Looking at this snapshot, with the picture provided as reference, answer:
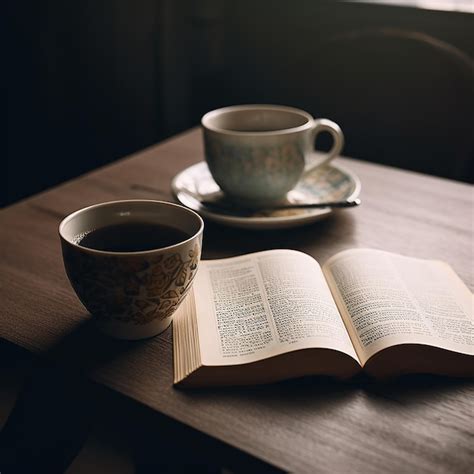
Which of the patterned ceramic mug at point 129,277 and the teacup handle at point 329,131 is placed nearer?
the patterned ceramic mug at point 129,277

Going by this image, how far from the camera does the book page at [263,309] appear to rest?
0.44 m

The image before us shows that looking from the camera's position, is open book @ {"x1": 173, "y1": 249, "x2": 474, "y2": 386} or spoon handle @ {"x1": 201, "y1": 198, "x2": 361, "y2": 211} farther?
spoon handle @ {"x1": 201, "y1": 198, "x2": 361, "y2": 211}

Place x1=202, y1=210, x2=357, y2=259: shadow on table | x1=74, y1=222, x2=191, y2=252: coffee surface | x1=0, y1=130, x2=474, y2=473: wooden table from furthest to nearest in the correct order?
x1=202, y1=210, x2=357, y2=259: shadow on table < x1=74, y1=222, x2=191, y2=252: coffee surface < x1=0, y1=130, x2=474, y2=473: wooden table

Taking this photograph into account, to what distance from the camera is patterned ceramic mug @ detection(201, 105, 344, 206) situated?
679mm

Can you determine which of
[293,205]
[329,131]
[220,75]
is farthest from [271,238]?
[220,75]

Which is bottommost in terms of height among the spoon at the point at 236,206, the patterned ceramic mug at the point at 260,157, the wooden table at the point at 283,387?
the wooden table at the point at 283,387

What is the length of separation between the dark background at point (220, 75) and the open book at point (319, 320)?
63 centimetres

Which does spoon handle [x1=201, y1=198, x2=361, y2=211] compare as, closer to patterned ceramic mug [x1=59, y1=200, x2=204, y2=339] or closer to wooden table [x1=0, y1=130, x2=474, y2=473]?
wooden table [x1=0, y1=130, x2=474, y2=473]

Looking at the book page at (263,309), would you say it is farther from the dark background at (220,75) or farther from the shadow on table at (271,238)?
the dark background at (220,75)

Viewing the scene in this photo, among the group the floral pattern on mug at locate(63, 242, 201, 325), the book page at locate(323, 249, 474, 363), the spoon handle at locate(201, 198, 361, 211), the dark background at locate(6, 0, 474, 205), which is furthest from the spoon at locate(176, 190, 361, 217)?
the dark background at locate(6, 0, 474, 205)

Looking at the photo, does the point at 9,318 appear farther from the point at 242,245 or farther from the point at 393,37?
the point at 393,37

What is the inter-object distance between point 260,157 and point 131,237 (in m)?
0.25

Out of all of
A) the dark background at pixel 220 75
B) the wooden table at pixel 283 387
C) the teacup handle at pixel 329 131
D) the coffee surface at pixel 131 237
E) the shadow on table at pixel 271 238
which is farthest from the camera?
the dark background at pixel 220 75

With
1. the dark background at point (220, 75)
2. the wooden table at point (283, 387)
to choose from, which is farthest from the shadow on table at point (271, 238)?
→ the dark background at point (220, 75)
